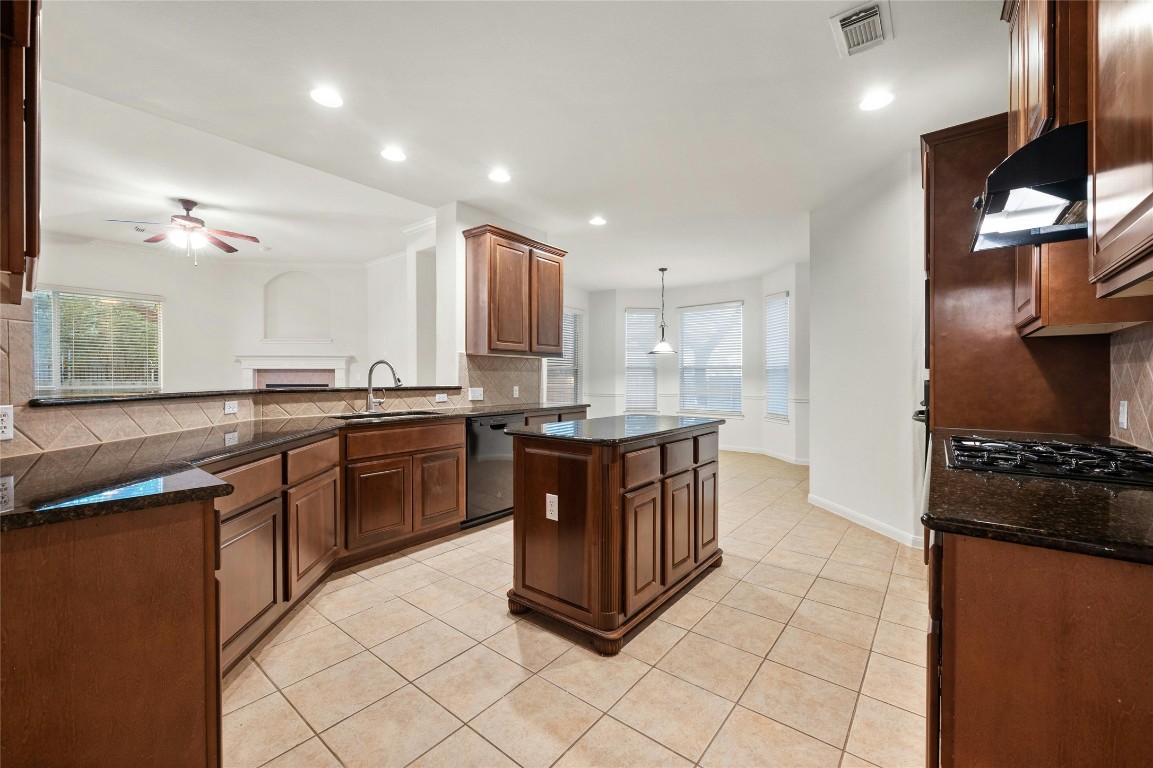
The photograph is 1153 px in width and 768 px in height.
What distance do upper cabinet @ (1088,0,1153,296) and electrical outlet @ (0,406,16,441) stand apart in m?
3.17

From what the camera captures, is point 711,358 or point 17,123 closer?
point 17,123

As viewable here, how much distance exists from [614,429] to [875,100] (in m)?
2.40

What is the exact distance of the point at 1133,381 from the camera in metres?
1.83

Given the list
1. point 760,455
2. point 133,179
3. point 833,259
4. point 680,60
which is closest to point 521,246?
point 680,60

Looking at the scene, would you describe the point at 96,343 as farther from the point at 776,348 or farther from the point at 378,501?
the point at 776,348

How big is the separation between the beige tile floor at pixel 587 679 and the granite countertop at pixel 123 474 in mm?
930

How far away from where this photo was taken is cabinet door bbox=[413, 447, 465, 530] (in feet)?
10.8

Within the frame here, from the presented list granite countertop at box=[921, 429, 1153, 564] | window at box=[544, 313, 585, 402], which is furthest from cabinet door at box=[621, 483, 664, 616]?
window at box=[544, 313, 585, 402]

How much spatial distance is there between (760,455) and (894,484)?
3.80m

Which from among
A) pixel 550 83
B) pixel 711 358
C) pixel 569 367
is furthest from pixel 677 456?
pixel 569 367

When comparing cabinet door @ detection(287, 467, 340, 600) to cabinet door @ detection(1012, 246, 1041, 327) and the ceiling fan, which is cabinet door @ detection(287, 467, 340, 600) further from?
the ceiling fan

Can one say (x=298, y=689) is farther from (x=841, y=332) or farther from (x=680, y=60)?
(x=841, y=332)

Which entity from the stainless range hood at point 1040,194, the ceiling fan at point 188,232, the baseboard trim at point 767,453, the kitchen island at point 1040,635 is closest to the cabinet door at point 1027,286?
the stainless range hood at point 1040,194

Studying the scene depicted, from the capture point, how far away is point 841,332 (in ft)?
13.3
